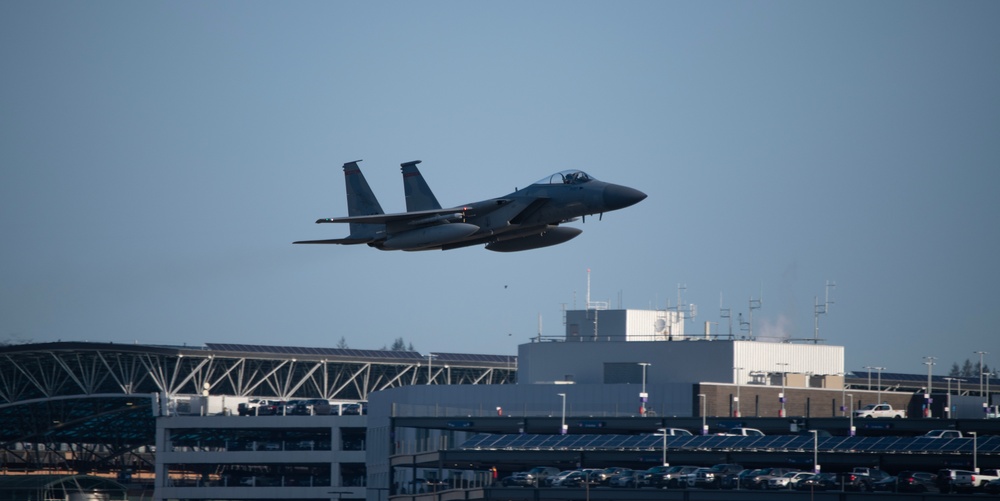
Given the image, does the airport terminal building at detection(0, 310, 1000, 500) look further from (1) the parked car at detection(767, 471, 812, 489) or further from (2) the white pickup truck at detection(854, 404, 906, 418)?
(1) the parked car at detection(767, 471, 812, 489)

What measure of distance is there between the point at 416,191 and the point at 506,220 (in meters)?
9.29

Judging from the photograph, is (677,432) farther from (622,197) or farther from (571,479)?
(622,197)

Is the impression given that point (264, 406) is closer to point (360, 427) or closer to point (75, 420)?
point (360, 427)

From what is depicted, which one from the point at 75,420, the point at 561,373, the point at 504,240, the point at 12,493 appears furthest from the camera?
the point at 75,420

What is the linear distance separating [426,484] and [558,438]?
44.2 feet

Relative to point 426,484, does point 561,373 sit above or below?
above

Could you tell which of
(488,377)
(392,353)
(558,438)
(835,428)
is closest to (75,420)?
(392,353)

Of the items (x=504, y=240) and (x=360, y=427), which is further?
(x=360, y=427)

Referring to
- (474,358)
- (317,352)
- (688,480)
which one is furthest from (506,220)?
(474,358)

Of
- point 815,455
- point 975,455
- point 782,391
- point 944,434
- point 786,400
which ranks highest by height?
point 782,391

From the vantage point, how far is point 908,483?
60469mm

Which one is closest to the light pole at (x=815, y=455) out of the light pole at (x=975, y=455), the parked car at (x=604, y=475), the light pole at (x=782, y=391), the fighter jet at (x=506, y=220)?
the light pole at (x=975, y=455)

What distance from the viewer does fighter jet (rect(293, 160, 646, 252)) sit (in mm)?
49000

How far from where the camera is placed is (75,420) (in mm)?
138125
